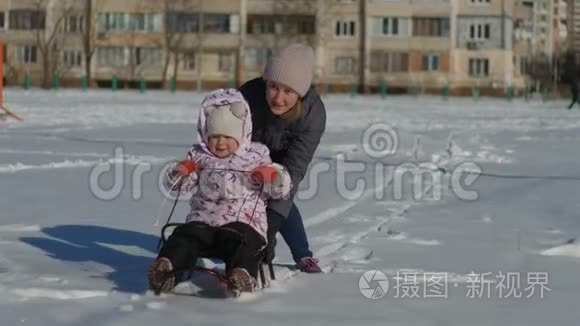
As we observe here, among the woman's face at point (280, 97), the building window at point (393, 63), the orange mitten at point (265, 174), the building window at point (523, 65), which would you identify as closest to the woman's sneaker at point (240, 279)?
the orange mitten at point (265, 174)

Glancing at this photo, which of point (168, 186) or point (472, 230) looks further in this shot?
Result: point (472, 230)

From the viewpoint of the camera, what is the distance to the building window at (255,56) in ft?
178

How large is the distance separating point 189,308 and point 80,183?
4986 mm

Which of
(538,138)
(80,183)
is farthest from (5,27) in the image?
(80,183)

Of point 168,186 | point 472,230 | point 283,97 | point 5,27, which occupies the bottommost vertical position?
point 472,230

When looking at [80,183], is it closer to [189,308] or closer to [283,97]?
[283,97]

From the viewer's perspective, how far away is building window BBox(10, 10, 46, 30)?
5456 centimetres

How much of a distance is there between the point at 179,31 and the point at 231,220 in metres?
50.6

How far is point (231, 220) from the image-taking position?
420 cm

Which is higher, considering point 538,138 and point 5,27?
point 5,27

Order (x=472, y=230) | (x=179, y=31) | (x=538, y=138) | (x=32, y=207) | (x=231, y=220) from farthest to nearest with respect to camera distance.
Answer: (x=179, y=31), (x=538, y=138), (x=32, y=207), (x=472, y=230), (x=231, y=220)

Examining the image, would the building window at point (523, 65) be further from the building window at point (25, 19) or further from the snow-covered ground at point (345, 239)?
the snow-covered ground at point (345, 239)

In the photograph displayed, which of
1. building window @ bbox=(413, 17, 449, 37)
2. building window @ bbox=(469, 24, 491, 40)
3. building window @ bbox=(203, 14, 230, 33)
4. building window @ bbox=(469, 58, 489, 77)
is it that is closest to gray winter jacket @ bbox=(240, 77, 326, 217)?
building window @ bbox=(203, 14, 230, 33)

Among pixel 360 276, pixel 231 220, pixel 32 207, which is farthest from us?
pixel 32 207
